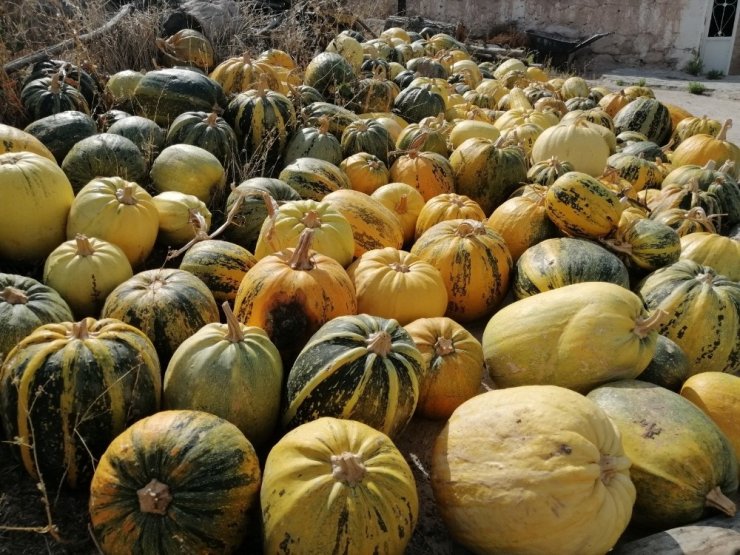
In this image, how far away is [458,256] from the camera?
11.7 feet

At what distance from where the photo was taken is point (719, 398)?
2713mm

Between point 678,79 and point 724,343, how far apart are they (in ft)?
47.1

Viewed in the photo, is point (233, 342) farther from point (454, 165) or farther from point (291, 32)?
point (291, 32)

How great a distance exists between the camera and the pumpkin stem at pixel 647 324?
8.55 feet

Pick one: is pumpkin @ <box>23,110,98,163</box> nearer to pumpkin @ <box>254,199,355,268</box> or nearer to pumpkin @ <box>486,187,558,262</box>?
pumpkin @ <box>254,199,355,268</box>

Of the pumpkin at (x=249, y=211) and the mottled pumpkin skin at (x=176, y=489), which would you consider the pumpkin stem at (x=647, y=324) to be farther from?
the pumpkin at (x=249, y=211)

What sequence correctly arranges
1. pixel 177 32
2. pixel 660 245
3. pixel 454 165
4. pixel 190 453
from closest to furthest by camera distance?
1. pixel 190 453
2. pixel 660 245
3. pixel 454 165
4. pixel 177 32

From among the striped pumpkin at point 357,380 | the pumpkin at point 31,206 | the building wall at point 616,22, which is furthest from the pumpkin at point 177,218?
the building wall at point 616,22

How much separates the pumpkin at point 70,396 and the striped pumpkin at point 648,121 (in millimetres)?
6477

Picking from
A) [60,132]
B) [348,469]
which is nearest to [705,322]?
[348,469]

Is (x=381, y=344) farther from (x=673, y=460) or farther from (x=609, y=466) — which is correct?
(x=673, y=460)

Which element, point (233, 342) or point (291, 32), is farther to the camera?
point (291, 32)

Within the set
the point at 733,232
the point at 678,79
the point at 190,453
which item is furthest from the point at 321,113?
the point at 678,79

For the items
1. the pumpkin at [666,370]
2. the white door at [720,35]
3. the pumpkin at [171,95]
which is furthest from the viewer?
the white door at [720,35]
